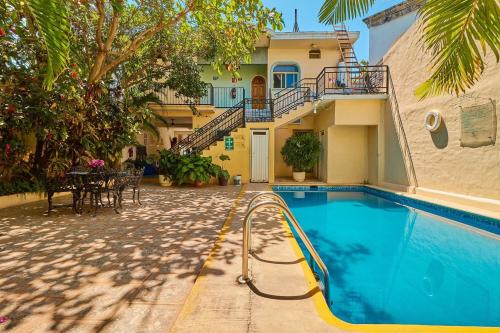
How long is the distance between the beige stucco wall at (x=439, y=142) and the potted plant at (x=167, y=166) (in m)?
8.68

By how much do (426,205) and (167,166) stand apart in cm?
902

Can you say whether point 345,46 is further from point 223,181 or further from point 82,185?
point 82,185

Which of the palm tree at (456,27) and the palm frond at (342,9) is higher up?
the palm frond at (342,9)

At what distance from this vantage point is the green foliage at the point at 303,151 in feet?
43.2

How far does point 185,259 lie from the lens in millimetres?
3480

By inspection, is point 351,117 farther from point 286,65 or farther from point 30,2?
point 30,2

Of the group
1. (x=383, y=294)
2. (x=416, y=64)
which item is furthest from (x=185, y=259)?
(x=416, y=64)

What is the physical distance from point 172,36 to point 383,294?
1120cm

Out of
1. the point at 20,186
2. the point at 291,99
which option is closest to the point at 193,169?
the point at 20,186

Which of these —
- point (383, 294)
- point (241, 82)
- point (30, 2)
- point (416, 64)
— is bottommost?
point (383, 294)

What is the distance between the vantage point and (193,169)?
1104 cm

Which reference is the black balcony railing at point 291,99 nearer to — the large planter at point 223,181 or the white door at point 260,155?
the white door at point 260,155

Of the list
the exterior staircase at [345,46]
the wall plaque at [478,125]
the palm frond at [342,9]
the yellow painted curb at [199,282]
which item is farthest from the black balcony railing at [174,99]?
the palm frond at [342,9]

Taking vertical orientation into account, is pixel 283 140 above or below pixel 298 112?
below
